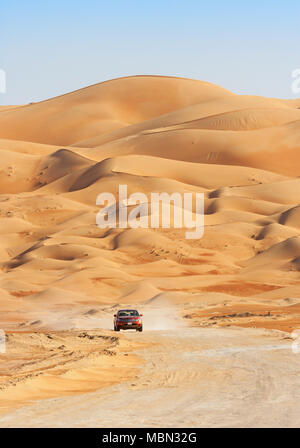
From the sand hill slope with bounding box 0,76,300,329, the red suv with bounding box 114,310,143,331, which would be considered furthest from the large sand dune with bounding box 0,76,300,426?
the red suv with bounding box 114,310,143,331

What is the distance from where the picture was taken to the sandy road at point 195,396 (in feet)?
40.5

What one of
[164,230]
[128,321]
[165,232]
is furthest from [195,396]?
[164,230]

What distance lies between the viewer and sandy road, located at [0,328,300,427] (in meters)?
12.4

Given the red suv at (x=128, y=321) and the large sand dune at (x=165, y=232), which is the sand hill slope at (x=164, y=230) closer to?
the large sand dune at (x=165, y=232)

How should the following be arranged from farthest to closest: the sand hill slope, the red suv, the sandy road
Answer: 1. the sand hill slope
2. the red suv
3. the sandy road

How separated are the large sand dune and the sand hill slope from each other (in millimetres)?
144

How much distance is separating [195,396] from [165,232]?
5697 cm

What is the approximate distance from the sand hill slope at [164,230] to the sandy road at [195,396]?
11614 millimetres

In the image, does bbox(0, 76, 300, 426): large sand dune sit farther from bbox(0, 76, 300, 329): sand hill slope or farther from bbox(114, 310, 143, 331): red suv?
bbox(114, 310, 143, 331): red suv

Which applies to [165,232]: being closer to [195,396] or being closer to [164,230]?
[164,230]

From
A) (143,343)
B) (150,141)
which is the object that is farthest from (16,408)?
(150,141)

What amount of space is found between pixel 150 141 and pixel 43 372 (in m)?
101

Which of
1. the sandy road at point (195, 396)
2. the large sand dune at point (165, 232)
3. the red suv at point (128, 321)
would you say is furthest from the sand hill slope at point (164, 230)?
the sandy road at point (195, 396)

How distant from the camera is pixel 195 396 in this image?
1540 centimetres
